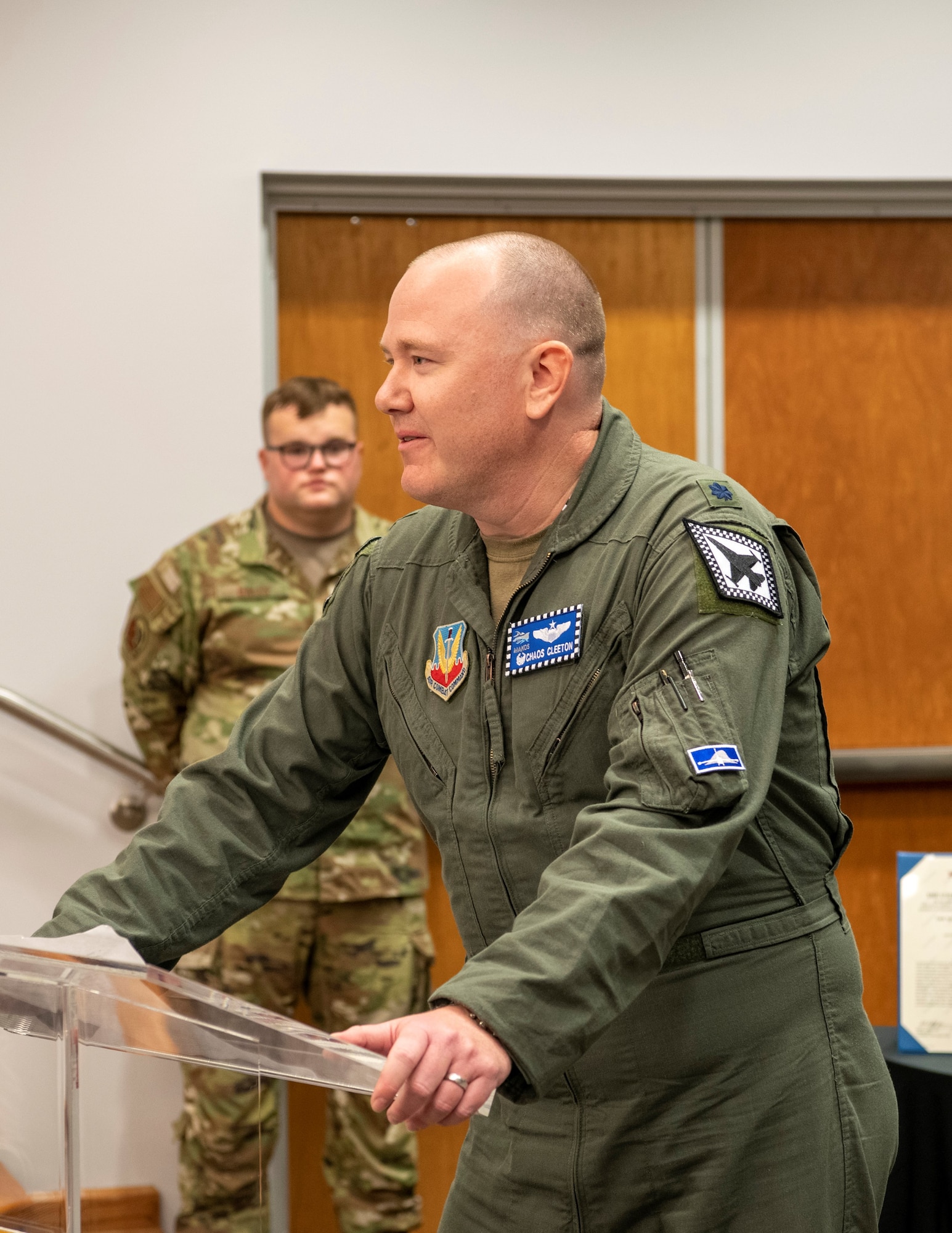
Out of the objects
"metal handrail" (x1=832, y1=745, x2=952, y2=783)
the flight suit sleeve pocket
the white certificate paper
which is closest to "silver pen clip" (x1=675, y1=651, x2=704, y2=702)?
the flight suit sleeve pocket

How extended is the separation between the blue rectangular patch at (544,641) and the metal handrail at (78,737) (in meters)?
1.83

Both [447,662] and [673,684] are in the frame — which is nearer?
[673,684]

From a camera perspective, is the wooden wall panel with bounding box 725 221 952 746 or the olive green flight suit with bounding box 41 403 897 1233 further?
the wooden wall panel with bounding box 725 221 952 746

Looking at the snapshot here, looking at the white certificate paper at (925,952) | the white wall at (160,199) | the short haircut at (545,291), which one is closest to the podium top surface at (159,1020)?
the short haircut at (545,291)

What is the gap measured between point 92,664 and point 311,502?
62 centimetres

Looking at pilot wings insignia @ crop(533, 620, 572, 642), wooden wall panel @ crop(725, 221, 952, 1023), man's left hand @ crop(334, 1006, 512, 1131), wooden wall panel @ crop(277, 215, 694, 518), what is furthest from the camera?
wooden wall panel @ crop(725, 221, 952, 1023)

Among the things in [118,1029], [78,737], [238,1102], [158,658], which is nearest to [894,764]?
[158,658]

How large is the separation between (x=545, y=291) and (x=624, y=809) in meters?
0.52

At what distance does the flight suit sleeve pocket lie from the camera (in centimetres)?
104

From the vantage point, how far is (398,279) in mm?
3289

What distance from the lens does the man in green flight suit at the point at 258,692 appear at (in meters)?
2.81

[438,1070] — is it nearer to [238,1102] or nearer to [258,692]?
[238,1102]

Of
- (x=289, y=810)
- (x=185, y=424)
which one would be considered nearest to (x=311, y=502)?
(x=185, y=424)

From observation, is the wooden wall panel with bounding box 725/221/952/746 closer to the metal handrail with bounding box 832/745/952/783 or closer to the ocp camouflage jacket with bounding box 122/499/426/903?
the metal handrail with bounding box 832/745/952/783
